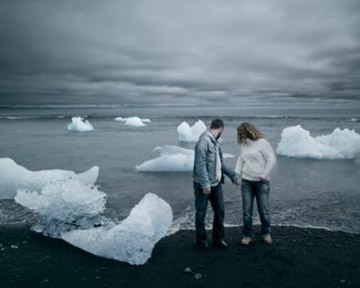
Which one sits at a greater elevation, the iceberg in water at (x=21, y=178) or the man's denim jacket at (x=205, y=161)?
the man's denim jacket at (x=205, y=161)

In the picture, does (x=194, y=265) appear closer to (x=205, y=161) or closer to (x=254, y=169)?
(x=205, y=161)

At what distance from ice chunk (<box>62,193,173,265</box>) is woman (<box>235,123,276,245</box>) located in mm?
1374

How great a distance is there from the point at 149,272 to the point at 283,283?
167 centimetres

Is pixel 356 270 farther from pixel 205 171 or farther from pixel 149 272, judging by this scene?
pixel 149 272

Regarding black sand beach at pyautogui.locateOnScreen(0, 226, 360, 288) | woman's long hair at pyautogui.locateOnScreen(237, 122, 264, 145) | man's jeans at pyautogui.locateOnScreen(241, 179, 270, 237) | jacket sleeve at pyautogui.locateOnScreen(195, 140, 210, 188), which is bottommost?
black sand beach at pyautogui.locateOnScreen(0, 226, 360, 288)

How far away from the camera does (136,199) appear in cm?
827

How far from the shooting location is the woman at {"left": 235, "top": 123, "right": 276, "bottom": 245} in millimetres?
5023

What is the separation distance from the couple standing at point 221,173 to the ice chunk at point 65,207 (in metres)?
1.86

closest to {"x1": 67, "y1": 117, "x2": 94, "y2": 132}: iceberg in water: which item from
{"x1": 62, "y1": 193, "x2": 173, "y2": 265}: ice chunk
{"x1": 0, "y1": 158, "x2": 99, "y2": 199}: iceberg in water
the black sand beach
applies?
{"x1": 0, "y1": 158, "x2": 99, "y2": 199}: iceberg in water

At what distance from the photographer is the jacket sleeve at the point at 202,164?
480 cm

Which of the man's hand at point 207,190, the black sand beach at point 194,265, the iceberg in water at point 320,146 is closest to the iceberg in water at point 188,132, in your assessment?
the iceberg in water at point 320,146

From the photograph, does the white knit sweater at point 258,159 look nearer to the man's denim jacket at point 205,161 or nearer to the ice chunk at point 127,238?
the man's denim jacket at point 205,161

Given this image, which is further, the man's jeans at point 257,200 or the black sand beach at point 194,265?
the man's jeans at point 257,200

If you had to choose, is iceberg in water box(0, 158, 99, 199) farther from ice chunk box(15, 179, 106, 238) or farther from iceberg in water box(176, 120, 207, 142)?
iceberg in water box(176, 120, 207, 142)
